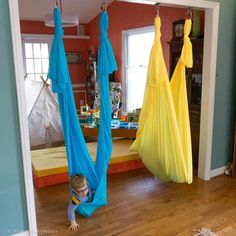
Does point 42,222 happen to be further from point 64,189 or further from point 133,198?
point 133,198

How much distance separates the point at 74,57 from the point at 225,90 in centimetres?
426

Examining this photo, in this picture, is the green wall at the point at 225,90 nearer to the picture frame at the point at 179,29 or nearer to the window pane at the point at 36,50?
the picture frame at the point at 179,29

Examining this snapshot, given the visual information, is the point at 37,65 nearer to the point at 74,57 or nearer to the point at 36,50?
the point at 36,50

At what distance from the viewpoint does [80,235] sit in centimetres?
202

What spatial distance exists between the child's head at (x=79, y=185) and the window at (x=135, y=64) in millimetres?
3178

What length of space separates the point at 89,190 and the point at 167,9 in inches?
120

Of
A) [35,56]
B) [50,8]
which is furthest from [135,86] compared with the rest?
[35,56]

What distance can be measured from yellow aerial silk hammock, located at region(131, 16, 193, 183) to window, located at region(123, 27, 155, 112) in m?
2.49

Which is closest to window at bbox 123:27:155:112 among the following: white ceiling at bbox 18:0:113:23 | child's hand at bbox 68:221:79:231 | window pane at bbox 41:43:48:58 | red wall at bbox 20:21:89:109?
white ceiling at bbox 18:0:113:23

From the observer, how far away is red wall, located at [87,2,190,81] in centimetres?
412

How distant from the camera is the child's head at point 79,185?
2.07 m

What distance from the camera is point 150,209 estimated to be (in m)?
2.37

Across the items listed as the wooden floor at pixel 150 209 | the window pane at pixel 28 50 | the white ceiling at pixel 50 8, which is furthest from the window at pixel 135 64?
the wooden floor at pixel 150 209

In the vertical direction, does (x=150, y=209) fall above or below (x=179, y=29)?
below
